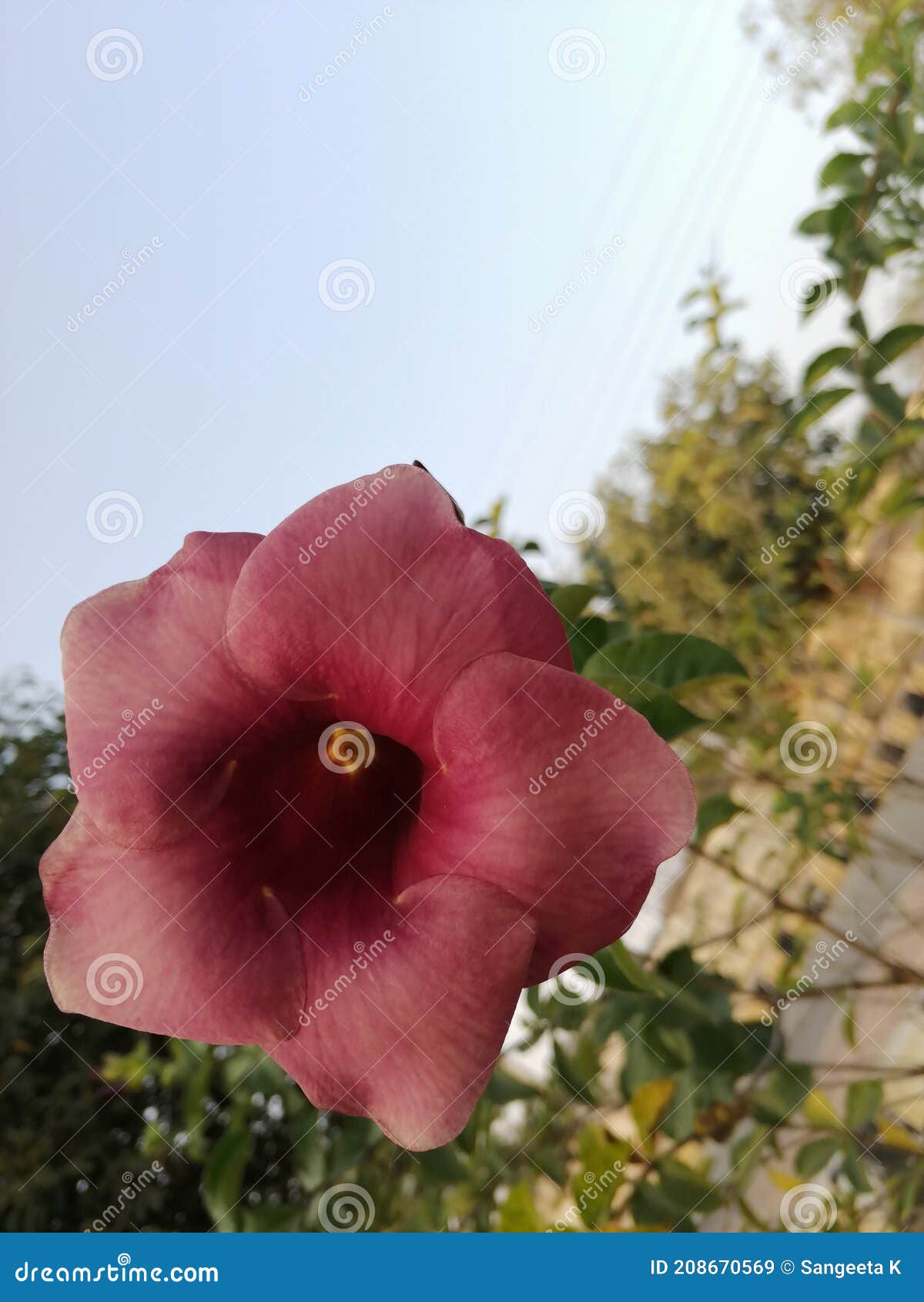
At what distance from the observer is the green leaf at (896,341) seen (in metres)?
1.20

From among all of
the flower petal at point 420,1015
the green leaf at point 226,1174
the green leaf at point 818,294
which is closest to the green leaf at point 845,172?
the green leaf at point 818,294

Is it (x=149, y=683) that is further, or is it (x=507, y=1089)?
(x=507, y=1089)

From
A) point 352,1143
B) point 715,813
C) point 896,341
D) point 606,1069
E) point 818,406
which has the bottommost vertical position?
point 352,1143

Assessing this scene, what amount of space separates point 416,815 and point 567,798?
0.41ft

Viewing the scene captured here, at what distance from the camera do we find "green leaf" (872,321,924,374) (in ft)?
3.95

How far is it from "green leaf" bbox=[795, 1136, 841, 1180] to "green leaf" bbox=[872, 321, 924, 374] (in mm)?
1065

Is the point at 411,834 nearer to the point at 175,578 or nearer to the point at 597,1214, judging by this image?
the point at 175,578

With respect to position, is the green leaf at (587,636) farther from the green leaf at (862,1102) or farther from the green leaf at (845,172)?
the green leaf at (862,1102)

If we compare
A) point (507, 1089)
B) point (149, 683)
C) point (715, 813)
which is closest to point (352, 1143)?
point (507, 1089)

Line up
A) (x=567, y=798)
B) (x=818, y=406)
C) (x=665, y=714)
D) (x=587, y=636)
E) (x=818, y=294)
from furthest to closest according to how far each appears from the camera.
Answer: (x=818, y=294) → (x=818, y=406) → (x=587, y=636) → (x=665, y=714) → (x=567, y=798)

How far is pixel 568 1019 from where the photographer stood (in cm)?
117

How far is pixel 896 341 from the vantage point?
3.97ft

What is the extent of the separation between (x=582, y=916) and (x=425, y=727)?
125mm

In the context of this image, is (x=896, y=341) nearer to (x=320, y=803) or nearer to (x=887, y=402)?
(x=887, y=402)
